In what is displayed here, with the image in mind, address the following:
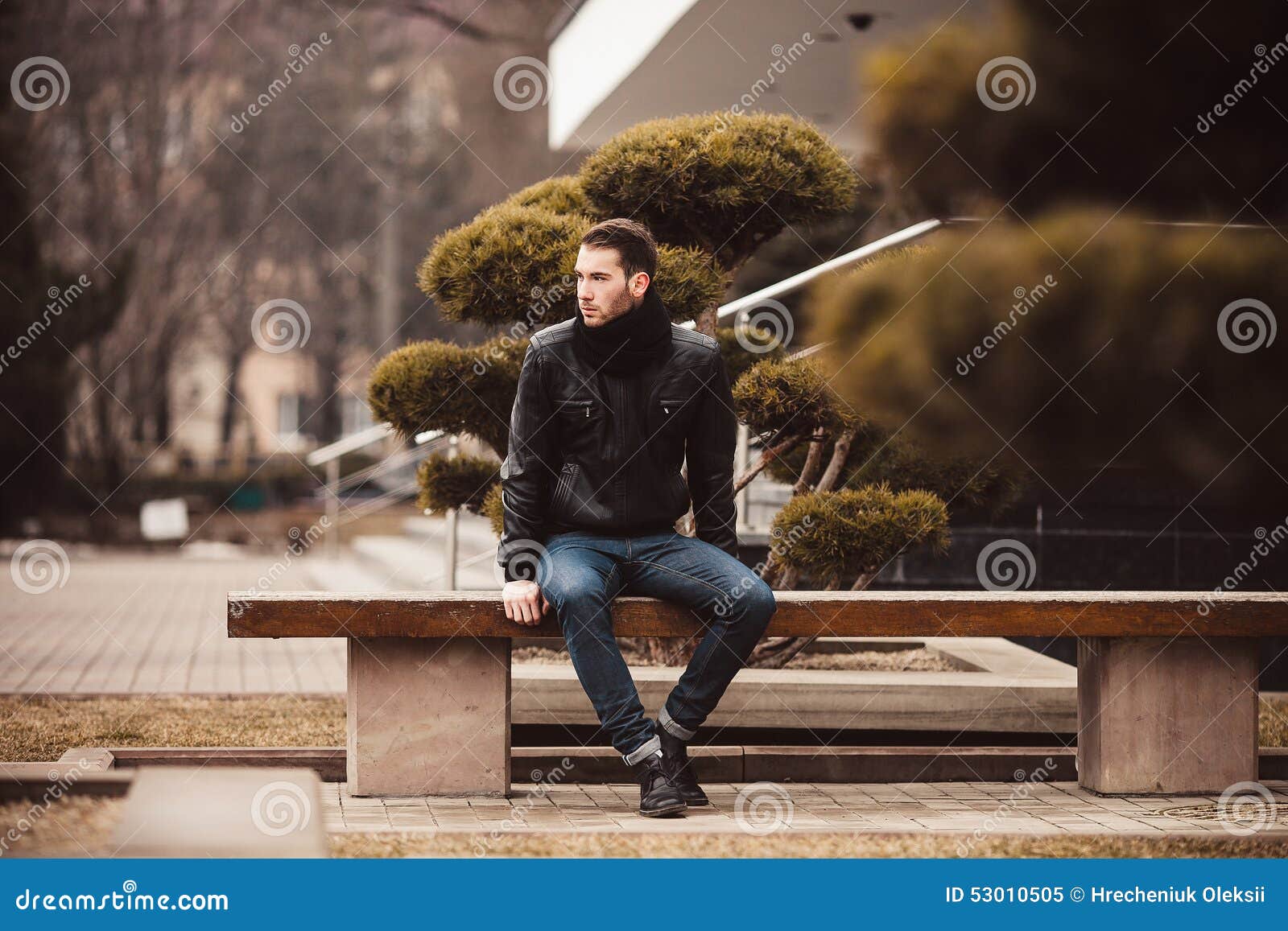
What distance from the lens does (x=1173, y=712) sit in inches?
187

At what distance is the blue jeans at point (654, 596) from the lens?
14.1ft

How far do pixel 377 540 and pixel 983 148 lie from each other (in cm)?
1076

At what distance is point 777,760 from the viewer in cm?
502

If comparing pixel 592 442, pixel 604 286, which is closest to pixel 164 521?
pixel 592 442

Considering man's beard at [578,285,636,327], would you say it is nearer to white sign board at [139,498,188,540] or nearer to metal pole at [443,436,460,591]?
metal pole at [443,436,460,591]

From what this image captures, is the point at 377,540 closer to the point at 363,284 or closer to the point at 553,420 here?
the point at 553,420

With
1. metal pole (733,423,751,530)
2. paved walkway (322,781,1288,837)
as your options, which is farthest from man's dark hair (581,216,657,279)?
metal pole (733,423,751,530)

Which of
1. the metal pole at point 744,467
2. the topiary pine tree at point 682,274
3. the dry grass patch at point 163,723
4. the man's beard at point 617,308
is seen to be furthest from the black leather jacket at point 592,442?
the metal pole at point 744,467

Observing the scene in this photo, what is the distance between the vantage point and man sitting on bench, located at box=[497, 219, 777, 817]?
433cm

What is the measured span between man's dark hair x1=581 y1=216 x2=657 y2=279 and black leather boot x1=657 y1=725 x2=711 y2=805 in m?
1.35

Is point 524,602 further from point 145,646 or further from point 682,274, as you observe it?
point 145,646

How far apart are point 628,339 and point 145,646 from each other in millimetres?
5648

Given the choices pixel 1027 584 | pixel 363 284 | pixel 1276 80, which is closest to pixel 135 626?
pixel 1027 584

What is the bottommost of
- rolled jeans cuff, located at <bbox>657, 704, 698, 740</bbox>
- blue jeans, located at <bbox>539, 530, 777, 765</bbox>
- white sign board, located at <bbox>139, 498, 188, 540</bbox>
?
rolled jeans cuff, located at <bbox>657, 704, 698, 740</bbox>
